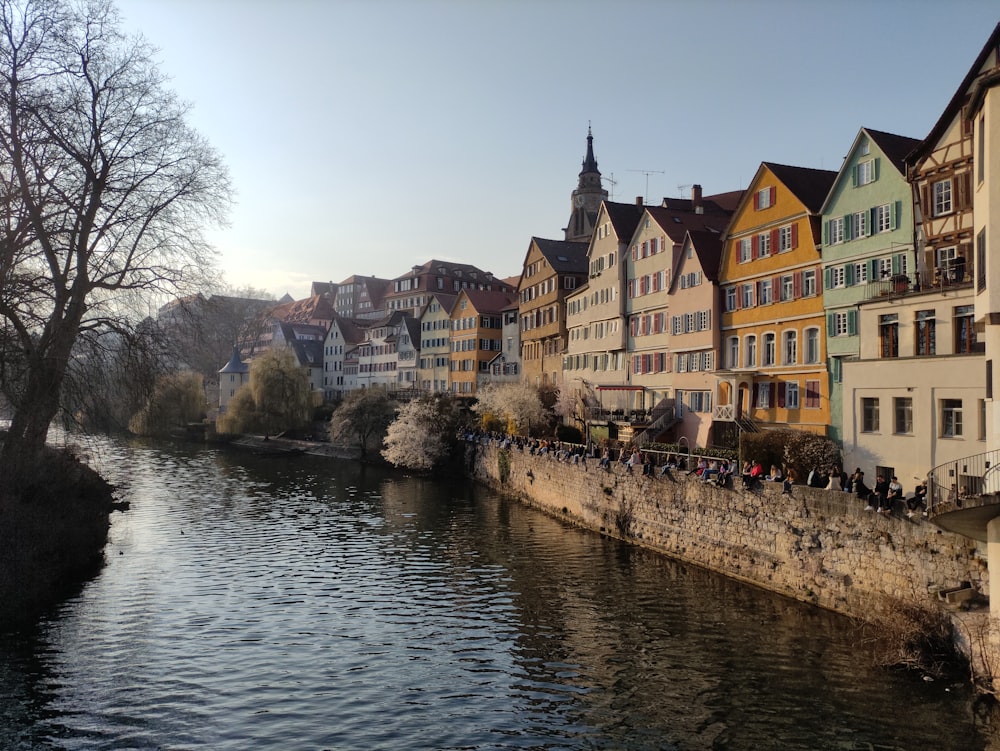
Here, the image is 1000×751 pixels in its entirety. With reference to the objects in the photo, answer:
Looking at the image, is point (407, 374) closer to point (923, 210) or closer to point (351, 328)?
point (351, 328)

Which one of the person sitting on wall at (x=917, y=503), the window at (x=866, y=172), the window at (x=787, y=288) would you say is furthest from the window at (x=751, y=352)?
→ the person sitting on wall at (x=917, y=503)

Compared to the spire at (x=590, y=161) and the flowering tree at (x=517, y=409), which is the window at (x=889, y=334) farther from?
the spire at (x=590, y=161)

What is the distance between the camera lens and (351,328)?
335 feet

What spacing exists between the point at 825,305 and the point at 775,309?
3243 mm

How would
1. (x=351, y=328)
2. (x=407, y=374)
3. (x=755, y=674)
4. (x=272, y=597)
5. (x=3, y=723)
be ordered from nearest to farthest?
(x=3, y=723)
(x=755, y=674)
(x=272, y=597)
(x=407, y=374)
(x=351, y=328)

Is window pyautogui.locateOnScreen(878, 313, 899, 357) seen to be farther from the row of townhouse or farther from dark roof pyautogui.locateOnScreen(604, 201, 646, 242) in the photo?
dark roof pyautogui.locateOnScreen(604, 201, 646, 242)

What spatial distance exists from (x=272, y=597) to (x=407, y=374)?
63.1m

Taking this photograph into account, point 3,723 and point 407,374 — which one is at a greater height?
point 407,374

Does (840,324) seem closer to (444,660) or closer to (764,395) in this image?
(764,395)

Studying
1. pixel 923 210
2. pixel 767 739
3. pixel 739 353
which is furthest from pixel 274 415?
pixel 767 739

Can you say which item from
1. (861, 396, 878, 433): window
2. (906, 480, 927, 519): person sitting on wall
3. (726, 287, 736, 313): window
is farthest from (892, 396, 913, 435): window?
(726, 287, 736, 313): window

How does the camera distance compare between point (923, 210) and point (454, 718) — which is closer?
point (454, 718)

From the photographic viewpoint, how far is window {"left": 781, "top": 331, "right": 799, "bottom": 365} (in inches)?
1296

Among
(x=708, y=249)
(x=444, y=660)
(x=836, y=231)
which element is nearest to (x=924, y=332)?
(x=836, y=231)
